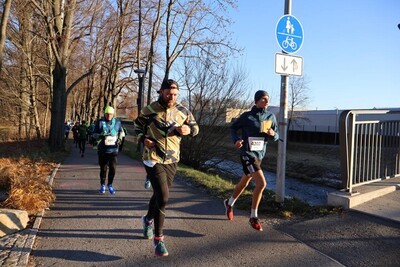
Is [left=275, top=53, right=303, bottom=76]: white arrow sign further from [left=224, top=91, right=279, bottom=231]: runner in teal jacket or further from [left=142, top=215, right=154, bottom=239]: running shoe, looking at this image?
[left=142, top=215, right=154, bottom=239]: running shoe

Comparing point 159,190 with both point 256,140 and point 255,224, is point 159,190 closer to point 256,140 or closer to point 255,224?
point 255,224

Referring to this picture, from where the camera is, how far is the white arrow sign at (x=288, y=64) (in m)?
6.55

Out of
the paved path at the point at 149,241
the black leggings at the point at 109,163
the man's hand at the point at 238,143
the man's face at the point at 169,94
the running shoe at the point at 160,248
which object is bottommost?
the paved path at the point at 149,241

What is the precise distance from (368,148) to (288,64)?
7.56 ft

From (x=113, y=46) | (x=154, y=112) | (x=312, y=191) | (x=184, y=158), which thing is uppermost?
(x=113, y=46)

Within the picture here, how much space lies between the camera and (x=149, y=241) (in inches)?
198

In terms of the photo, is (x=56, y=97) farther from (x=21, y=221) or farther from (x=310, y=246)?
(x=310, y=246)

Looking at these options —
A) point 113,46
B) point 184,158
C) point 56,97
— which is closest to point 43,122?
point 113,46

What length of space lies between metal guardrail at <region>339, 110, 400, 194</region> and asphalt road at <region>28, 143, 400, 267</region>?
40.8 inches

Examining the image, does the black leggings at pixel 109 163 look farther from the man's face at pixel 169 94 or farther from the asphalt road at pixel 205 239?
the man's face at pixel 169 94

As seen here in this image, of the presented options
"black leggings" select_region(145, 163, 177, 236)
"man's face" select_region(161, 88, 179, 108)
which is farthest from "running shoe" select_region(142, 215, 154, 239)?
"man's face" select_region(161, 88, 179, 108)

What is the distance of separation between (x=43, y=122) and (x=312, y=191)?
90.5ft

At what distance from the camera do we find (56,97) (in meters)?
19.5

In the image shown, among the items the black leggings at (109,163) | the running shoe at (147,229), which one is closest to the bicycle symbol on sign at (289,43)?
the running shoe at (147,229)
